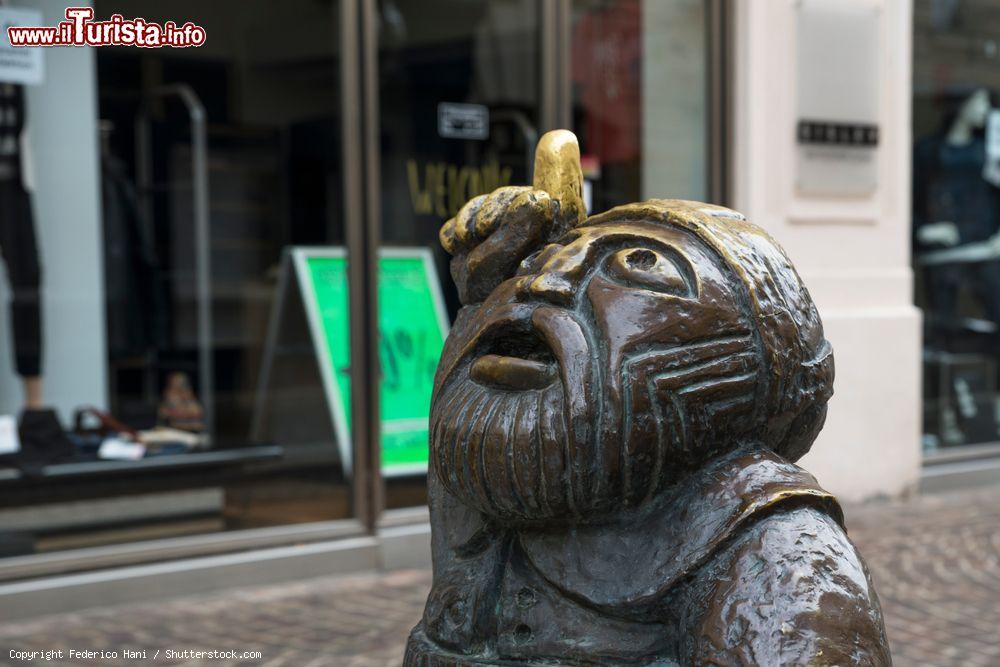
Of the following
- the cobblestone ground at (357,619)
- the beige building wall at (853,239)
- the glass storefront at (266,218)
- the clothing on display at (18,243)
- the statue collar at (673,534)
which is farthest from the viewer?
the beige building wall at (853,239)

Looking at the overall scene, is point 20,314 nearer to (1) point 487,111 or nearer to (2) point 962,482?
(1) point 487,111

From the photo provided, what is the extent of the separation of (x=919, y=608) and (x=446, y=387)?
3802 millimetres

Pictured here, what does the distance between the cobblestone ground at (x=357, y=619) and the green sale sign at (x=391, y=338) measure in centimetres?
81

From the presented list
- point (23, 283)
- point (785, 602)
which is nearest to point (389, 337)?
point (23, 283)

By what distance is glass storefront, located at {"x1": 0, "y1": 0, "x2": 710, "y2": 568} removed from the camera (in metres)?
5.70

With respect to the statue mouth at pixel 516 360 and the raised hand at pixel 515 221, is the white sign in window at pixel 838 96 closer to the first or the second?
the raised hand at pixel 515 221

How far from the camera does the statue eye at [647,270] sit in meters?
1.70

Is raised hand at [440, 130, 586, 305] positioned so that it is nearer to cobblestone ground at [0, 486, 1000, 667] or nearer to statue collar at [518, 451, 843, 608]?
statue collar at [518, 451, 843, 608]

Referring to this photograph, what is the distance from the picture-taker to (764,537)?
1.60m

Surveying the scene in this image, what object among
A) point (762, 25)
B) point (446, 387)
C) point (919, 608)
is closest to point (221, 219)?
point (762, 25)

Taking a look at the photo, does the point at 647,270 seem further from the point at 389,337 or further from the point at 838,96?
the point at 838,96

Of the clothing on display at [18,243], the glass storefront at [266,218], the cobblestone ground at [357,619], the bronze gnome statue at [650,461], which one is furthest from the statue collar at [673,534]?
the clothing on display at [18,243]

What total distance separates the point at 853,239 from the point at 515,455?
5.63 meters

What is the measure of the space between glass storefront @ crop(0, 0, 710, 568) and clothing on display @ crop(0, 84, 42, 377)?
0.01m
